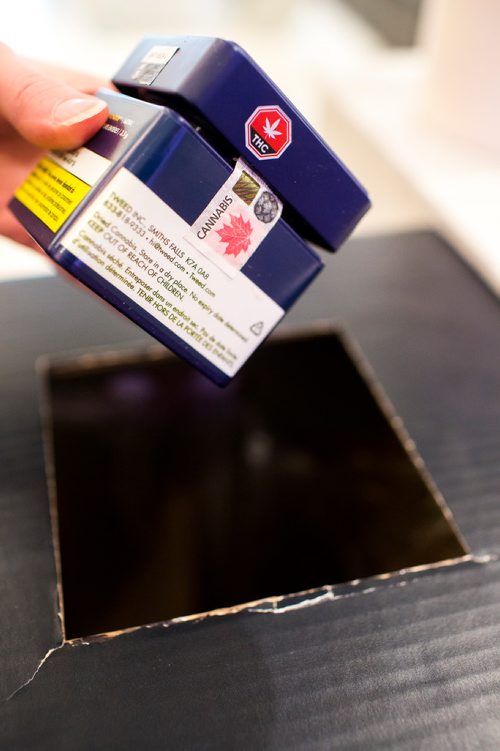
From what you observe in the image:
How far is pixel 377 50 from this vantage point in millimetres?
1710

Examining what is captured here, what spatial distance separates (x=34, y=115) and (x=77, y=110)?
0.05 m

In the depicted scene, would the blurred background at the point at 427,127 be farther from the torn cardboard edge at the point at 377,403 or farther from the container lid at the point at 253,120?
the container lid at the point at 253,120

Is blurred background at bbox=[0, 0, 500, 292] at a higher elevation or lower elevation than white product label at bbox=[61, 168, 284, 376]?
higher

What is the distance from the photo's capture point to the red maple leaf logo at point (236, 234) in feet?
1.07

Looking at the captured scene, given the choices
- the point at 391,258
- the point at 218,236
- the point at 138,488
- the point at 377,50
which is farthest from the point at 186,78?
the point at 377,50

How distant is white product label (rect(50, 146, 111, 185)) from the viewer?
32 cm

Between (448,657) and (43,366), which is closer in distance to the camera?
(448,657)

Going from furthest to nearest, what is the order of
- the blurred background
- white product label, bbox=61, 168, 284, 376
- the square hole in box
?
the blurred background → the square hole in box → white product label, bbox=61, 168, 284, 376

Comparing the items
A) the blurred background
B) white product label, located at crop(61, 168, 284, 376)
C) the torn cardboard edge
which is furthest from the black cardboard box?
the blurred background

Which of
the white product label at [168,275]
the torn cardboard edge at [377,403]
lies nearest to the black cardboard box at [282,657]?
the torn cardboard edge at [377,403]

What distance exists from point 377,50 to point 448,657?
5.69 ft

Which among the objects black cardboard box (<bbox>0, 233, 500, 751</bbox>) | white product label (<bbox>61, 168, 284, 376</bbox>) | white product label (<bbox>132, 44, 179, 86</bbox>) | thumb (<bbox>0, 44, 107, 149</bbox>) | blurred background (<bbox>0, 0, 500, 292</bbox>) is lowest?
black cardboard box (<bbox>0, 233, 500, 751</bbox>)

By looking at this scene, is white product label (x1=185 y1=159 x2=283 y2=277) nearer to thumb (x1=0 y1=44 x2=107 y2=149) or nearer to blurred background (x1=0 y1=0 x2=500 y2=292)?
thumb (x1=0 y1=44 x2=107 y2=149)

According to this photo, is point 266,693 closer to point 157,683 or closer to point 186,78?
point 157,683
